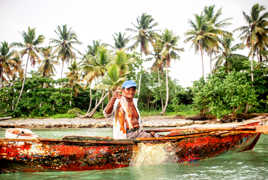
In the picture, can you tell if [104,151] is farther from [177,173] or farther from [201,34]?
[201,34]

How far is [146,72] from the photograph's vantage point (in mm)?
27312

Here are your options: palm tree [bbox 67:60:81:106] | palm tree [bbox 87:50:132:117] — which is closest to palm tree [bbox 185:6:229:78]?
palm tree [bbox 87:50:132:117]

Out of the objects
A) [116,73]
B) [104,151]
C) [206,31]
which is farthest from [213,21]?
[104,151]

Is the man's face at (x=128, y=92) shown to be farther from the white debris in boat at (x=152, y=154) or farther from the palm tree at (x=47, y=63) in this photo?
the palm tree at (x=47, y=63)

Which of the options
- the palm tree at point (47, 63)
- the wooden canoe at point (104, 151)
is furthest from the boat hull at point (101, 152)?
the palm tree at point (47, 63)

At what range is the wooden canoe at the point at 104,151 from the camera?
383 centimetres

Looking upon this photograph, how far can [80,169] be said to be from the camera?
4.10 metres

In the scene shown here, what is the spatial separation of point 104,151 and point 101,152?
62 millimetres

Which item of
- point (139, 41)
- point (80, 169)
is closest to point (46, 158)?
point (80, 169)

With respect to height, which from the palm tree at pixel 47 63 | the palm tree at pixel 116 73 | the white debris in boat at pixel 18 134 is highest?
the palm tree at pixel 47 63

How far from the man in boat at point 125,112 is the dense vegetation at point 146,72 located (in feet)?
36.8

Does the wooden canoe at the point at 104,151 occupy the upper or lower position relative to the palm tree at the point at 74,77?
lower

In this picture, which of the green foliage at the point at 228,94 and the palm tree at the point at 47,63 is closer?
the green foliage at the point at 228,94

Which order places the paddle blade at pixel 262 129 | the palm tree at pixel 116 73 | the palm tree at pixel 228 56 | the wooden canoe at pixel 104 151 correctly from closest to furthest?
the wooden canoe at pixel 104 151 < the paddle blade at pixel 262 129 < the palm tree at pixel 116 73 < the palm tree at pixel 228 56
